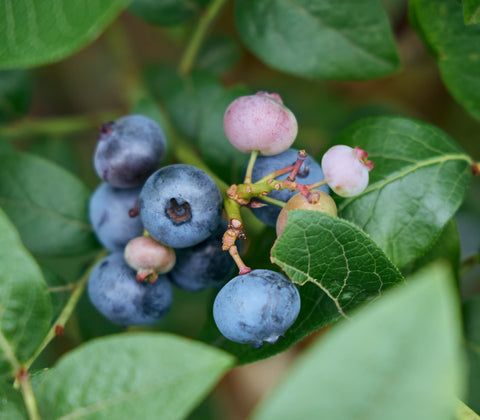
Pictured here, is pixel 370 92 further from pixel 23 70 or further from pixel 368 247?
pixel 368 247

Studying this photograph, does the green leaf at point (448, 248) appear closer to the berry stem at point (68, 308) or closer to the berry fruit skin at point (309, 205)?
the berry fruit skin at point (309, 205)

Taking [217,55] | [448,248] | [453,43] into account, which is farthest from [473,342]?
[217,55]

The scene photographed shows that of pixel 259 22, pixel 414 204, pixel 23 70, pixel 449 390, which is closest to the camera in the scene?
pixel 449 390

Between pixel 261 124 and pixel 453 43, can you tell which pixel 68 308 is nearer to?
pixel 261 124

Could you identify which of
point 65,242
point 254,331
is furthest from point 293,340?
point 65,242

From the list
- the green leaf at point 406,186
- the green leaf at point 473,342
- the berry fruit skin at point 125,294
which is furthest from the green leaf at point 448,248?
the berry fruit skin at point 125,294
